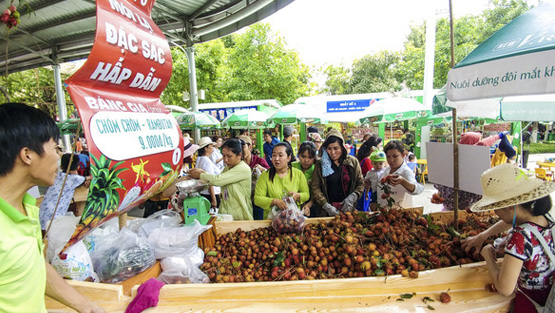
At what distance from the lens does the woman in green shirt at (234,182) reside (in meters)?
2.83

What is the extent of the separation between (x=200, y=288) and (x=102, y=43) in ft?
4.71

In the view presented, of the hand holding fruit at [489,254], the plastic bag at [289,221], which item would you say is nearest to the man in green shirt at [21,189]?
the plastic bag at [289,221]

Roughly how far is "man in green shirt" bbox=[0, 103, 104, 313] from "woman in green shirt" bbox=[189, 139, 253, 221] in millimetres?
1718

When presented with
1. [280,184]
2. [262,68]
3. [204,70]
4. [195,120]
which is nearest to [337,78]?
[262,68]

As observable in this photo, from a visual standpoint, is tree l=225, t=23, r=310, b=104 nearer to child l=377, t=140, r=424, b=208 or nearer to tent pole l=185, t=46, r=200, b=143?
tent pole l=185, t=46, r=200, b=143

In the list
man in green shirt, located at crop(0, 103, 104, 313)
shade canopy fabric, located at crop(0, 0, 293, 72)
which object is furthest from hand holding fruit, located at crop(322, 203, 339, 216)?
shade canopy fabric, located at crop(0, 0, 293, 72)

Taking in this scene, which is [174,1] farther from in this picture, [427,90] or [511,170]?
[427,90]

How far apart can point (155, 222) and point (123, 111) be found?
1.15 m

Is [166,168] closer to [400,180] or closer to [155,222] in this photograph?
[155,222]

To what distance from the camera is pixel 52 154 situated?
3.51 ft

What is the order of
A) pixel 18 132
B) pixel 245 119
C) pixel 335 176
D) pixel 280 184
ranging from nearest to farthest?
pixel 18 132 < pixel 280 184 < pixel 335 176 < pixel 245 119

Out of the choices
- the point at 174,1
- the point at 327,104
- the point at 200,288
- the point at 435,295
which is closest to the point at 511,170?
the point at 435,295

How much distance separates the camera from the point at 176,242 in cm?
202

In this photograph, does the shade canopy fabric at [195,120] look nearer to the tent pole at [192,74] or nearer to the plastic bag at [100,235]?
the tent pole at [192,74]
